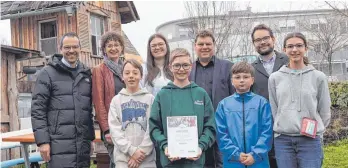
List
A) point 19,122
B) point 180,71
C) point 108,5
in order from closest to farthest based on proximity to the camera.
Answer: point 180,71, point 19,122, point 108,5

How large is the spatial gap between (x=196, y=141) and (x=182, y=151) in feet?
0.51

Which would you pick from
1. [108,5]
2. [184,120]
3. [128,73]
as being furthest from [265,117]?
[108,5]

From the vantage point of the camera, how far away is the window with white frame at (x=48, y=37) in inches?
567

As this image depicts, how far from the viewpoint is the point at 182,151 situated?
139 inches

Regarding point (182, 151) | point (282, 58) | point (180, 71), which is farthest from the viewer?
point (282, 58)

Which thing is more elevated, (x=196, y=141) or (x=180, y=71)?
(x=180, y=71)

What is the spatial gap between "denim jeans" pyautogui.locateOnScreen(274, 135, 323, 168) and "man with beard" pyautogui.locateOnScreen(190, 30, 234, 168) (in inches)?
25.0

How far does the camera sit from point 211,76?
4172 mm

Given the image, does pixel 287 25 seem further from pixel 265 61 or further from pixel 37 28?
pixel 265 61

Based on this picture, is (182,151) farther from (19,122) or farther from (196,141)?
(19,122)

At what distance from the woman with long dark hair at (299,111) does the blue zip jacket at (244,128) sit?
0.18m

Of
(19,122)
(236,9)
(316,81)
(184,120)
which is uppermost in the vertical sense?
(236,9)

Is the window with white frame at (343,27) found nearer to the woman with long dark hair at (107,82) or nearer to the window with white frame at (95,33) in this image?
the window with white frame at (95,33)

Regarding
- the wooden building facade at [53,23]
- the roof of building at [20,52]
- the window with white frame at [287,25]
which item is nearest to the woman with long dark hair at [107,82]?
the roof of building at [20,52]
